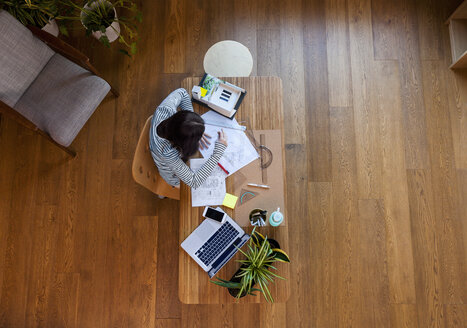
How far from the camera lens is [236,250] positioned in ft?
4.88

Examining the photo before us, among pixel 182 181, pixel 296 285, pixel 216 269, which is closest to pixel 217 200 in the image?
pixel 182 181

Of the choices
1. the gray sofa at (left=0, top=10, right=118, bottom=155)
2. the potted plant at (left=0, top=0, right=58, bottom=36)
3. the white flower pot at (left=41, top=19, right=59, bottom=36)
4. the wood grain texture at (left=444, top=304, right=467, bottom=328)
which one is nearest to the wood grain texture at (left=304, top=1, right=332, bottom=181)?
the wood grain texture at (left=444, top=304, right=467, bottom=328)

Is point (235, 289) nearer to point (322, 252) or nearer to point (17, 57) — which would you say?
point (322, 252)

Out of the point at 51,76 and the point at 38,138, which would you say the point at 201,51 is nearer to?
the point at 51,76

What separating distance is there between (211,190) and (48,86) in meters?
1.34

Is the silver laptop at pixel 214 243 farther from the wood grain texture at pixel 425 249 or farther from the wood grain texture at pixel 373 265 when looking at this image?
the wood grain texture at pixel 425 249

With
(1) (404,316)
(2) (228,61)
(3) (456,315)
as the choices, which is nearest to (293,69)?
(2) (228,61)

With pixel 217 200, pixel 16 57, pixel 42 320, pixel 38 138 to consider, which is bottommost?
pixel 42 320

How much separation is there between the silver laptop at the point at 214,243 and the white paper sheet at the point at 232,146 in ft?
0.80

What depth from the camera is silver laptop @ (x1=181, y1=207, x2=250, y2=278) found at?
147 cm

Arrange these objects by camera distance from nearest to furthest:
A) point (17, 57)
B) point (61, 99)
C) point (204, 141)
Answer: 1. point (204, 141)
2. point (17, 57)
3. point (61, 99)

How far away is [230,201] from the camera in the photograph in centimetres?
155

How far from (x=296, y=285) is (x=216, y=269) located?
3.34 ft

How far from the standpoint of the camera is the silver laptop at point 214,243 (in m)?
1.47
